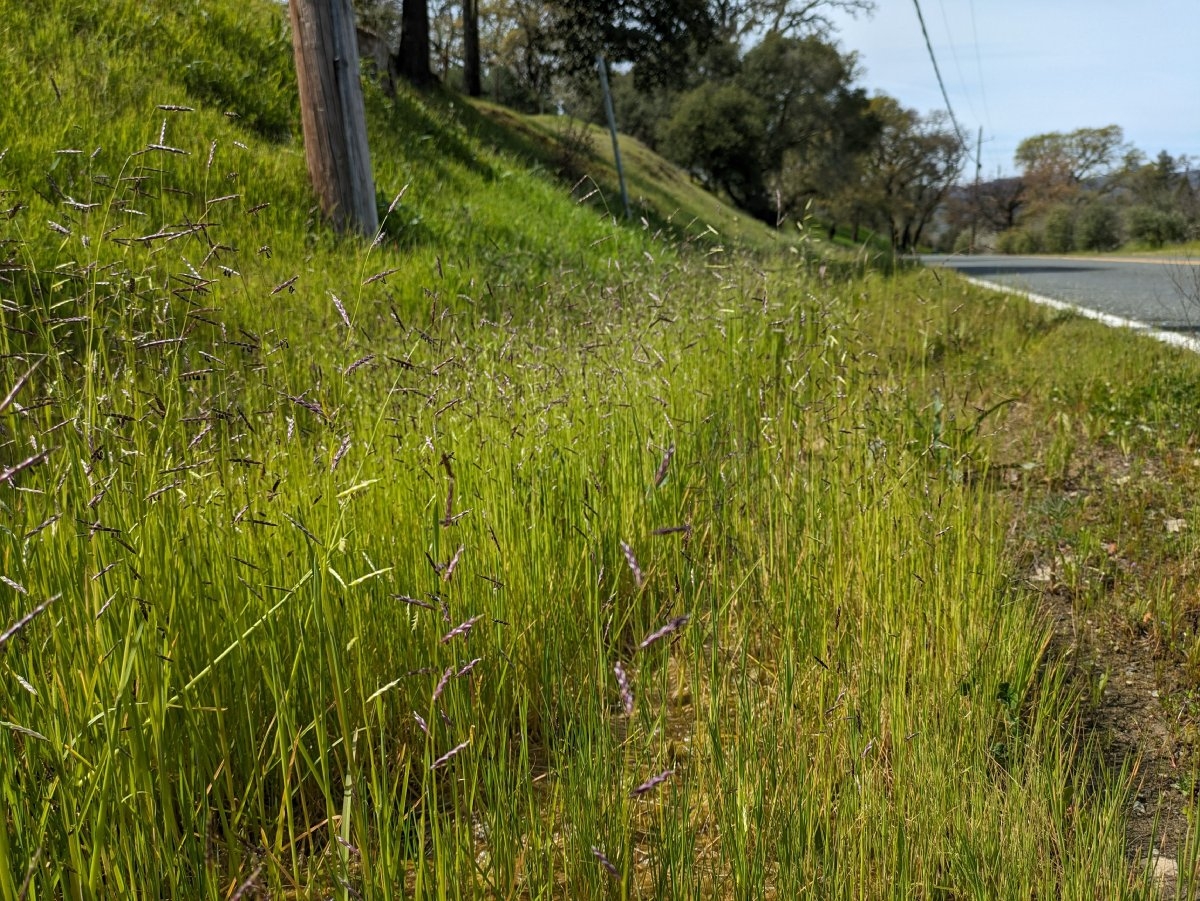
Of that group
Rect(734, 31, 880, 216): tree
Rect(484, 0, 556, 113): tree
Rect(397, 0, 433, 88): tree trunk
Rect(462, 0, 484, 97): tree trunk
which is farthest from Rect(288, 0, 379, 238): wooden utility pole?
Rect(734, 31, 880, 216): tree

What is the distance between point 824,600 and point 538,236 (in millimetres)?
7005

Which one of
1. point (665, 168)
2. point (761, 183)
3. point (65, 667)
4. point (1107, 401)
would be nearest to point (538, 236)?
point (1107, 401)

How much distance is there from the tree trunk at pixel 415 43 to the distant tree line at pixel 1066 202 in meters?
22.2

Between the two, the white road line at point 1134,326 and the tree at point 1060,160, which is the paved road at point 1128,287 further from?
the tree at point 1060,160

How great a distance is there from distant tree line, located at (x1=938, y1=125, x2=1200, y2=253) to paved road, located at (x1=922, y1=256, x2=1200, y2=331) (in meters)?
11.3

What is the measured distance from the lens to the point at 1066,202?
6328 cm

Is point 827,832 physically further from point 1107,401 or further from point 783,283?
point 783,283

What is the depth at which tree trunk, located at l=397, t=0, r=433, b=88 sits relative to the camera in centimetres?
1421

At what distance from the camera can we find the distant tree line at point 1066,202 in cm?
3369

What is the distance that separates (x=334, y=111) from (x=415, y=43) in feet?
29.8

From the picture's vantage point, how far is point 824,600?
7.63ft

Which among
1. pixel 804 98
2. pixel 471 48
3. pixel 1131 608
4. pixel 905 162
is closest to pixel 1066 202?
pixel 905 162

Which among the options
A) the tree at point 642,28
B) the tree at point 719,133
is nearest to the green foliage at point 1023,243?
the tree at point 719,133

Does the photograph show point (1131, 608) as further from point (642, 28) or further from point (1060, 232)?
point (1060, 232)
